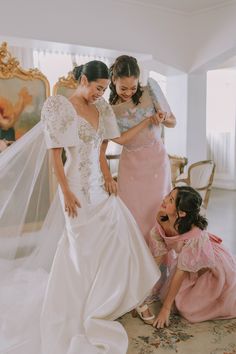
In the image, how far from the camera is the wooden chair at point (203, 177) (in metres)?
4.16

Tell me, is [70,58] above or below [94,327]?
above

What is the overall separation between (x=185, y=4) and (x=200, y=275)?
3.57m

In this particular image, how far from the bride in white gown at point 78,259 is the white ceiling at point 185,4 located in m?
3.03

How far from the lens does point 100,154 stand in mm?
2566

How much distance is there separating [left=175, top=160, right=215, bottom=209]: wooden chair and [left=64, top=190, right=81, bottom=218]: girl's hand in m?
2.15

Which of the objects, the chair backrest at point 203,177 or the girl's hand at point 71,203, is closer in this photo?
the girl's hand at point 71,203

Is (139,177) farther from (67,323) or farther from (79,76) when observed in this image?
(67,323)

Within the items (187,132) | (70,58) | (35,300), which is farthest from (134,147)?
(70,58)

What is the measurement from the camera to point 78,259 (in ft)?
7.40

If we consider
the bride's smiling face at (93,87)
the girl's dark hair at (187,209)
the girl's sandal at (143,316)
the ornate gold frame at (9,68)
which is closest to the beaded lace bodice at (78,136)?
the bride's smiling face at (93,87)

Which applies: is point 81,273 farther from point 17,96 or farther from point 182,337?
point 17,96

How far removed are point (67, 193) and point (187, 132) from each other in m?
3.86

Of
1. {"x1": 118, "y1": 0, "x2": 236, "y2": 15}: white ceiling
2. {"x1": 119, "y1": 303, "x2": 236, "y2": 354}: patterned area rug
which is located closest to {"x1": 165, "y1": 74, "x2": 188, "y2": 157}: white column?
{"x1": 118, "y1": 0, "x2": 236, "y2": 15}: white ceiling

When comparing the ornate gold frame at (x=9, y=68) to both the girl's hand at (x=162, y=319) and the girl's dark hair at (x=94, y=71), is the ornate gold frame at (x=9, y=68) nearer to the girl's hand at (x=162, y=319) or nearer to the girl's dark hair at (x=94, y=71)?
the girl's dark hair at (x=94, y=71)
